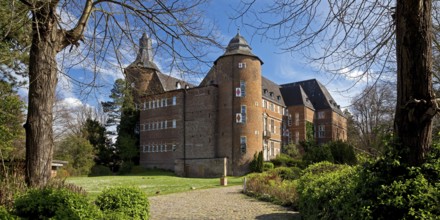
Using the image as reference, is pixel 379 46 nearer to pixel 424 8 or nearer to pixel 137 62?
pixel 424 8

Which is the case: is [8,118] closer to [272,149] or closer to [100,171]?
[100,171]

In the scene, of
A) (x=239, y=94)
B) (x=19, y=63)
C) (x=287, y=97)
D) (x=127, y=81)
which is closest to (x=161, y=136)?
(x=239, y=94)

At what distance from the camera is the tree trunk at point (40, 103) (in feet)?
24.0

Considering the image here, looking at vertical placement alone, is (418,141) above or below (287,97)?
below

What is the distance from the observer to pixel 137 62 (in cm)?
888

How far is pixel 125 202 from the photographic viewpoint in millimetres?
8391

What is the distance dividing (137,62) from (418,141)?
6291 millimetres

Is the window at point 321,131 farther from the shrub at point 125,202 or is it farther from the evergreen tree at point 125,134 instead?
the shrub at point 125,202

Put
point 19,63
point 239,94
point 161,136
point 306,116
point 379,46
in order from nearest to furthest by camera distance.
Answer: point 379,46 < point 19,63 < point 239,94 < point 161,136 < point 306,116

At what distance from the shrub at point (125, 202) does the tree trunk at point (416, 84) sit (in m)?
5.70

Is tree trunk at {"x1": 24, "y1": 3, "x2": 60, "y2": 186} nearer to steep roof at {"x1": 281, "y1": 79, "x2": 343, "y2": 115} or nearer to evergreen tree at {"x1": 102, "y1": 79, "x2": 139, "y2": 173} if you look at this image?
evergreen tree at {"x1": 102, "y1": 79, "x2": 139, "y2": 173}

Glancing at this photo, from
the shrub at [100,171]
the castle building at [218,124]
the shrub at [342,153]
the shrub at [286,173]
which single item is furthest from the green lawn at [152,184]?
the shrub at [100,171]

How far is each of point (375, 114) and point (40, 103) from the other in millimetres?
28701

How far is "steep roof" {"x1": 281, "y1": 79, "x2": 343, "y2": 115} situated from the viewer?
63366 millimetres
